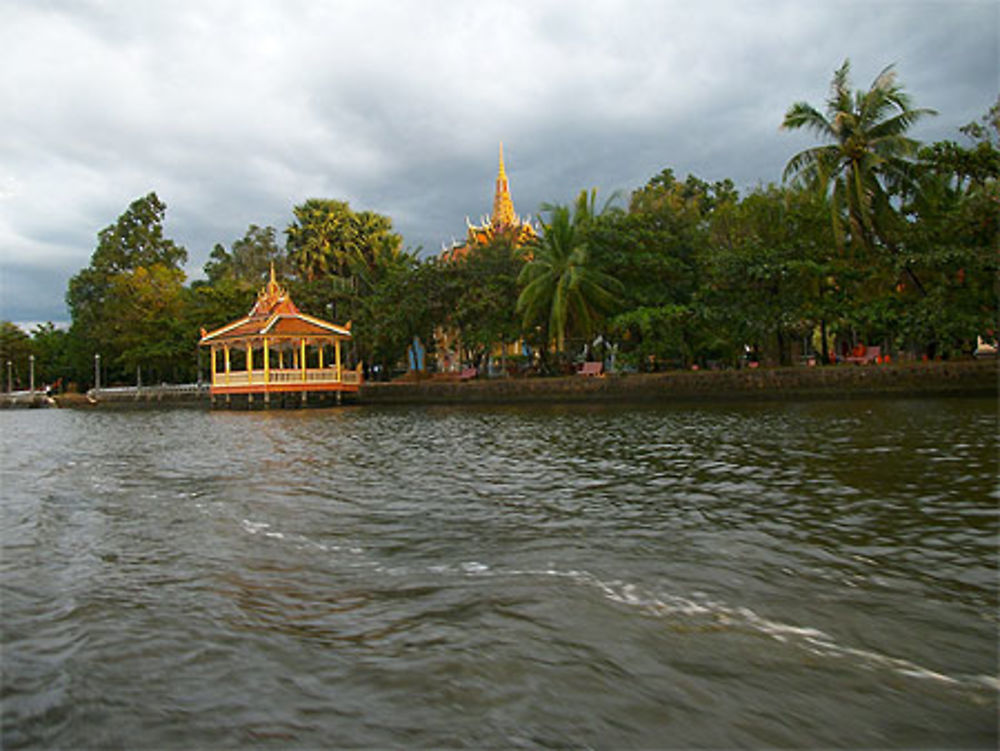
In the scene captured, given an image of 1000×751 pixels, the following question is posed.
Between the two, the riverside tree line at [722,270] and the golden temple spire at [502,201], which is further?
the golden temple spire at [502,201]

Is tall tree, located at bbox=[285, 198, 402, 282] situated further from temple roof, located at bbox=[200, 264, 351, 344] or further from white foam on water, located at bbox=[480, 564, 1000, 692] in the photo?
white foam on water, located at bbox=[480, 564, 1000, 692]

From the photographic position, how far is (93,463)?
10.9m

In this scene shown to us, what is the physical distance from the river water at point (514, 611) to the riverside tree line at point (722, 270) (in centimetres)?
1620

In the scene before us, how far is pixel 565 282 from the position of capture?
27016 millimetres

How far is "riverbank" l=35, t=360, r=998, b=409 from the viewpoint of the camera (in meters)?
20.0

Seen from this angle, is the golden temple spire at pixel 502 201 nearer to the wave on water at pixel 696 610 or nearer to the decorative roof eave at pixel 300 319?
the decorative roof eave at pixel 300 319

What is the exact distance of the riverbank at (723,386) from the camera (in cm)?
1997

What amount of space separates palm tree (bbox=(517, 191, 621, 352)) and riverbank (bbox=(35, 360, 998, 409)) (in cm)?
262

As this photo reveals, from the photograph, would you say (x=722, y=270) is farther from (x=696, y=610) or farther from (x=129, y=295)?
(x=129, y=295)

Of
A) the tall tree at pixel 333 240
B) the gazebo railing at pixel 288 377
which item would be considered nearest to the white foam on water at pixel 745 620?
the gazebo railing at pixel 288 377

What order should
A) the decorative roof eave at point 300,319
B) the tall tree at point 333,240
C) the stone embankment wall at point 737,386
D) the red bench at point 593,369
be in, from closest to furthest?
the stone embankment wall at point 737,386 < the red bench at point 593,369 < the decorative roof eave at point 300,319 < the tall tree at point 333,240

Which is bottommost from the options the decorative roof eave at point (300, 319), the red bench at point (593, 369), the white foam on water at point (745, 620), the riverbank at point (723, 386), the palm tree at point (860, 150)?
the white foam on water at point (745, 620)

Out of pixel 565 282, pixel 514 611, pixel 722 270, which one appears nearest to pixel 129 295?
pixel 565 282

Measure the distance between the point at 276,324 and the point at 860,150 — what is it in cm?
2458
